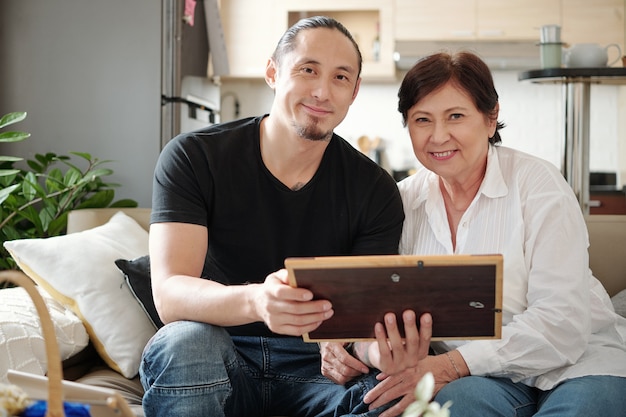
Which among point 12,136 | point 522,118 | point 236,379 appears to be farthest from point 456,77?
point 522,118

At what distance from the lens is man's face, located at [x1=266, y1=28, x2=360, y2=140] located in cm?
193

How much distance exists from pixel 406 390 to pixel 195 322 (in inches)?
18.6

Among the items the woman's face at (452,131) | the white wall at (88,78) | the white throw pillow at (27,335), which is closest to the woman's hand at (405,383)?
the woman's face at (452,131)

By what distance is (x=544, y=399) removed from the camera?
1.69 meters

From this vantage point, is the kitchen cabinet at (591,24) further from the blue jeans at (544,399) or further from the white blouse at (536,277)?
the blue jeans at (544,399)

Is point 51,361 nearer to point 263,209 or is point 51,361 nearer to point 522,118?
point 263,209

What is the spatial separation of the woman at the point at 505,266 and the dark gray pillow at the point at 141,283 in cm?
59

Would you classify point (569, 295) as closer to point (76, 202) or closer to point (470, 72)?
point (470, 72)

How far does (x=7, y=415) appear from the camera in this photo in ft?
2.98

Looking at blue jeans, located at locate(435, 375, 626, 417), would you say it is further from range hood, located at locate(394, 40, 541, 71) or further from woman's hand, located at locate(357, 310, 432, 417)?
range hood, located at locate(394, 40, 541, 71)

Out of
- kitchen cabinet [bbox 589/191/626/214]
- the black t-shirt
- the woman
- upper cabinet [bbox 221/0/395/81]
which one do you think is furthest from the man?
upper cabinet [bbox 221/0/395/81]

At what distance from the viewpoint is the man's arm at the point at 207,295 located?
1.41 meters

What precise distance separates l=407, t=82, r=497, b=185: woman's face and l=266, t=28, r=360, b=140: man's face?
8.0 inches

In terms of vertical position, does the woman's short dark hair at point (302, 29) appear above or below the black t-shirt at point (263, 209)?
above
